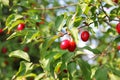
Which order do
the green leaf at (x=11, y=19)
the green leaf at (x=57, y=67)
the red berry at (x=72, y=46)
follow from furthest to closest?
1. the green leaf at (x=11, y=19)
2. the red berry at (x=72, y=46)
3. the green leaf at (x=57, y=67)

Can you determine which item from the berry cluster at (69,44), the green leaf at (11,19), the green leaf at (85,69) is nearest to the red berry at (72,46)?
the berry cluster at (69,44)

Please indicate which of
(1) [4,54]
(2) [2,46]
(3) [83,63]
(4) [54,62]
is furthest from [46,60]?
(1) [4,54]

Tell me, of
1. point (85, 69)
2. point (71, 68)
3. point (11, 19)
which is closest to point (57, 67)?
point (71, 68)

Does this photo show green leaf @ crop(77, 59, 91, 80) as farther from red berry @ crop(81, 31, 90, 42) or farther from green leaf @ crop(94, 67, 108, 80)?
red berry @ crop(81, 31, 90, 42)

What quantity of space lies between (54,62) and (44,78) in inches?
9.5

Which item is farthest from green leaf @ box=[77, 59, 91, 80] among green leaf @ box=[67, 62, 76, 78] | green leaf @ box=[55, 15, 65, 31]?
green leaf @ box=[55, 15, 65, 31]

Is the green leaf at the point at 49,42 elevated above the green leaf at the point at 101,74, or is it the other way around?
the green leaf at the point at 49,42

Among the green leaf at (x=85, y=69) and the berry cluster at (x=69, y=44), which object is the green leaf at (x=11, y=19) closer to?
the berry cluster at (x=69, y=44)

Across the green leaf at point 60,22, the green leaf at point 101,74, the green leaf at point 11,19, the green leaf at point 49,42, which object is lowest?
the green leaf at point 101,74

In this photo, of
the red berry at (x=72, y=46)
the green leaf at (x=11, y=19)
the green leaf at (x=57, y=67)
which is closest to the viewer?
the green leaf at (x=57, y=67)

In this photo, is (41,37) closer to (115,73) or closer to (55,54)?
(55,54)

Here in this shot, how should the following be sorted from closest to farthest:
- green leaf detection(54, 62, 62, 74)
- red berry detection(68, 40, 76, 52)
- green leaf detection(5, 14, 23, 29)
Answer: green leaf detection(54, 62, 62, 74)
red berry detection(68, 40, 76, 52)
green leaf detection(5, 14, 23, 29)

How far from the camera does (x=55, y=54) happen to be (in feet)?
8.10

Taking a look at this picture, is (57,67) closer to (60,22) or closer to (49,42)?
(49,42)
